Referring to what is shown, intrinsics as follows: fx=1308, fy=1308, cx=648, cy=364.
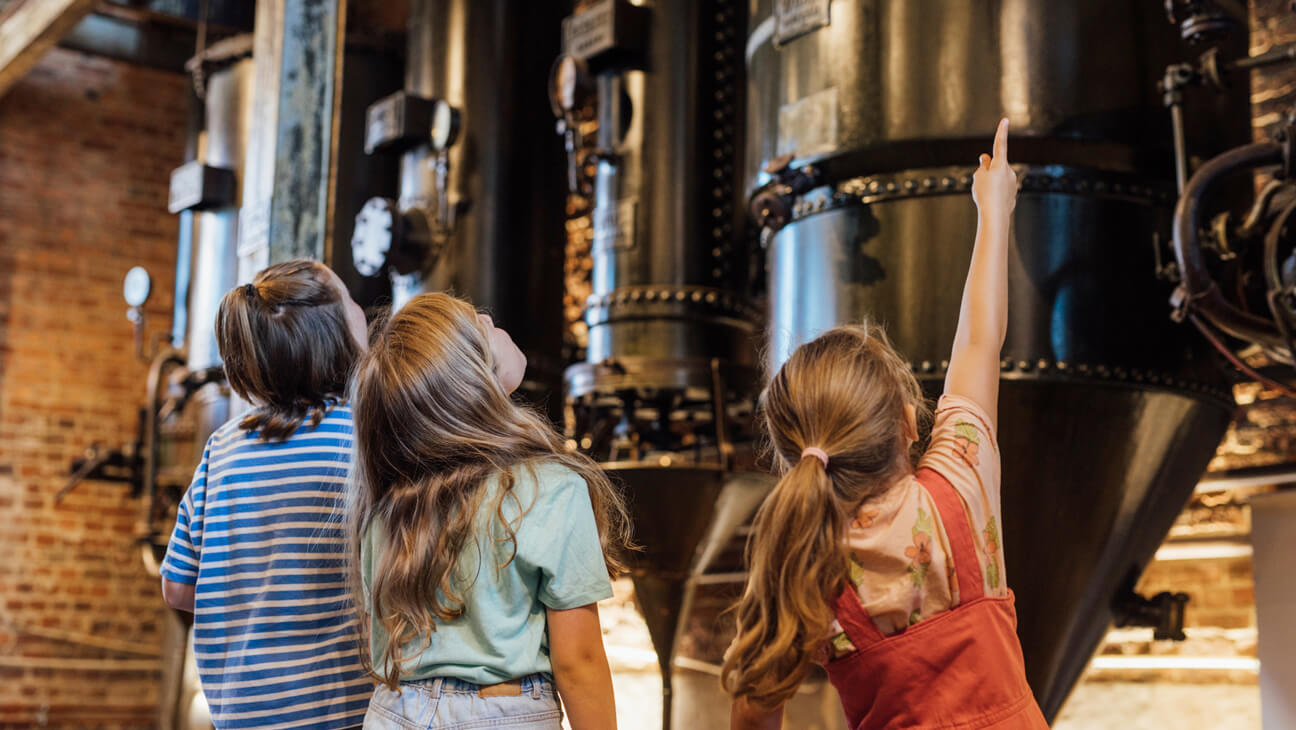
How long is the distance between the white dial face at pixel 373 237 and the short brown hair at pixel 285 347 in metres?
2.77

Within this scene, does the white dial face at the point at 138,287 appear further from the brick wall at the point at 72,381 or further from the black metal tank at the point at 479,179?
the black metal tank at the point at 479,179

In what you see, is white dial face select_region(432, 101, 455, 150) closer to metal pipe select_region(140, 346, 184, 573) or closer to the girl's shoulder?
metal pipe select_region(140, 346, 184, 573)

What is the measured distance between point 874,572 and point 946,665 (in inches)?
5.8

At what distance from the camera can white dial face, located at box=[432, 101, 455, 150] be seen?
520 centimetres

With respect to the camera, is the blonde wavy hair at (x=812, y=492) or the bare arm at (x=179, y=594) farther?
the bare arm at (x=179, y=594)

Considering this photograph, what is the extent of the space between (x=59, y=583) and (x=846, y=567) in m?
7.94

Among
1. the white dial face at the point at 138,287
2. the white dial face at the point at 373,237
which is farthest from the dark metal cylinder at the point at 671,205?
the white dial face at the point at 138,287

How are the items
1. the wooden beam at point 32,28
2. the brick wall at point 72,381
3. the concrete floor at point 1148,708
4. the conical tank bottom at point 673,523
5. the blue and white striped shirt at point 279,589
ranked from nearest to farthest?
the blue and white striped shirt at point 279,589 → the concrete floor at point 1148,708 → the conical tank bottom at point 673,523 → the wooden beam at point 32,28 → the brick wall at point 72,381

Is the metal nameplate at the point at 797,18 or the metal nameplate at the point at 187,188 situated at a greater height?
the metal nameplate at the point at 187,188

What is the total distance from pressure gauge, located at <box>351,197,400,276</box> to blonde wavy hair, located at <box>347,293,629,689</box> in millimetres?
3122

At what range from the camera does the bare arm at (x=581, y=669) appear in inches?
70.3

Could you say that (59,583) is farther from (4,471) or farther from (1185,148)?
(1185,148)

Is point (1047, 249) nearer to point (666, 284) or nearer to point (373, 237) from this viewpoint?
point (666, 284)

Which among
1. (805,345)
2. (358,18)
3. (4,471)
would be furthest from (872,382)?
(4,471)
